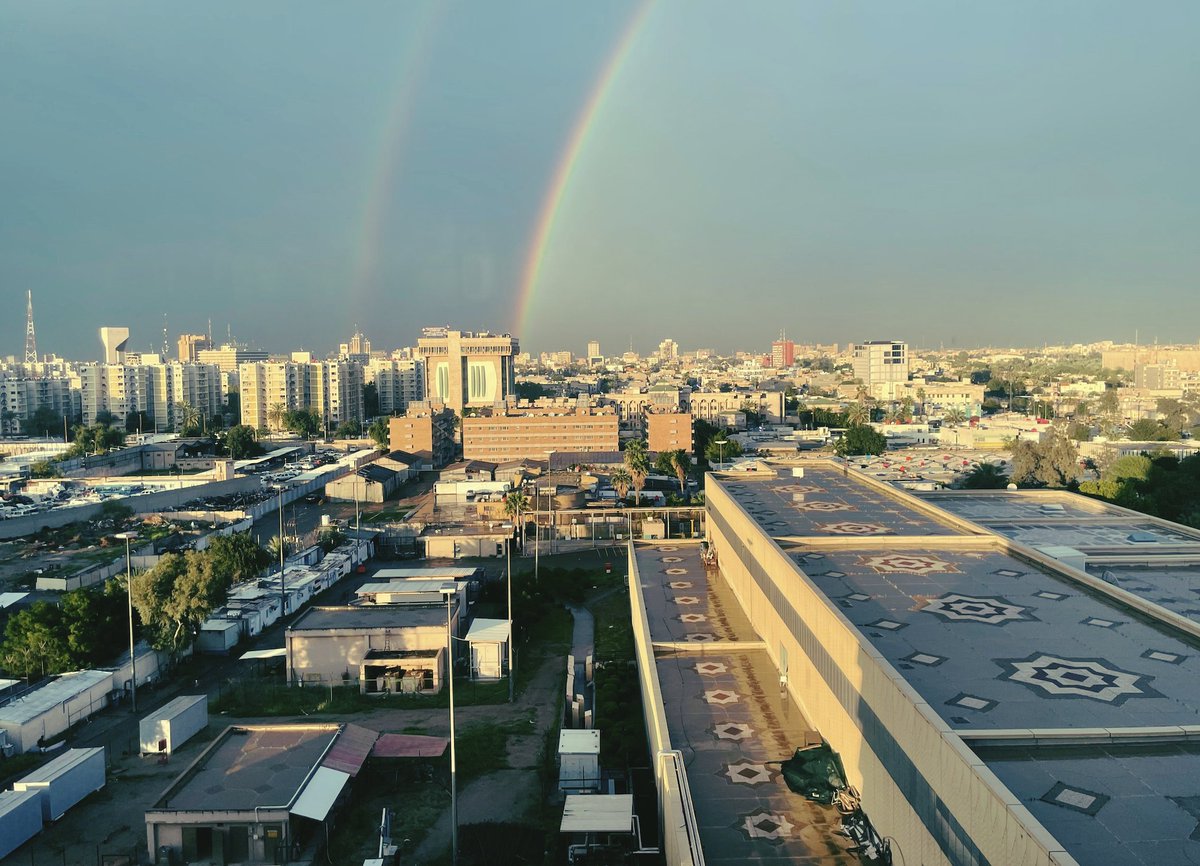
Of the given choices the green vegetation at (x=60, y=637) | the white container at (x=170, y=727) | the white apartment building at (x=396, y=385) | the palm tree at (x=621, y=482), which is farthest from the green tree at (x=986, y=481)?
the white apartment building at (x=396, y=385)

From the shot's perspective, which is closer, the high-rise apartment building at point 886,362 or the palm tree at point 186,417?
the palm tree at point 186,417

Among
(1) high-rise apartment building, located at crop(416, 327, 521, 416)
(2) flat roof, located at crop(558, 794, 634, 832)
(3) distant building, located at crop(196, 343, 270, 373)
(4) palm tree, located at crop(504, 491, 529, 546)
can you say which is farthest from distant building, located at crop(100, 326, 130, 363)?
(2) flat roof, located at crop(558, 794, 634, 832)

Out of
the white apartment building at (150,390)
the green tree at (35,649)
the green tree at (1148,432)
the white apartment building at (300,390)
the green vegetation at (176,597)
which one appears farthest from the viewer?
the white apartment building at (300,390)

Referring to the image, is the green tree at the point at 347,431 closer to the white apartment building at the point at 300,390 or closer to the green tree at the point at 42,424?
the white apartment building at the point at 300,390

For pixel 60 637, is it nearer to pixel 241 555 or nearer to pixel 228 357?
pixel 241 555

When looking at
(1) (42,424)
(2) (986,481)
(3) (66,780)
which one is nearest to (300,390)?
(1) (42,424)

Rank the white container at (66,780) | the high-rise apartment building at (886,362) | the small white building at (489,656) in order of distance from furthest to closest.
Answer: the high-rise apartment building at (886,362) < the small white building at (489,656) < the white container at (66,780)

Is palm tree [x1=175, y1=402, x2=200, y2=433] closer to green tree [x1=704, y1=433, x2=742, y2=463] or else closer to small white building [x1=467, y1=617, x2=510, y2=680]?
green tree [x1=704, y1=433, x2=742, y2=463]
